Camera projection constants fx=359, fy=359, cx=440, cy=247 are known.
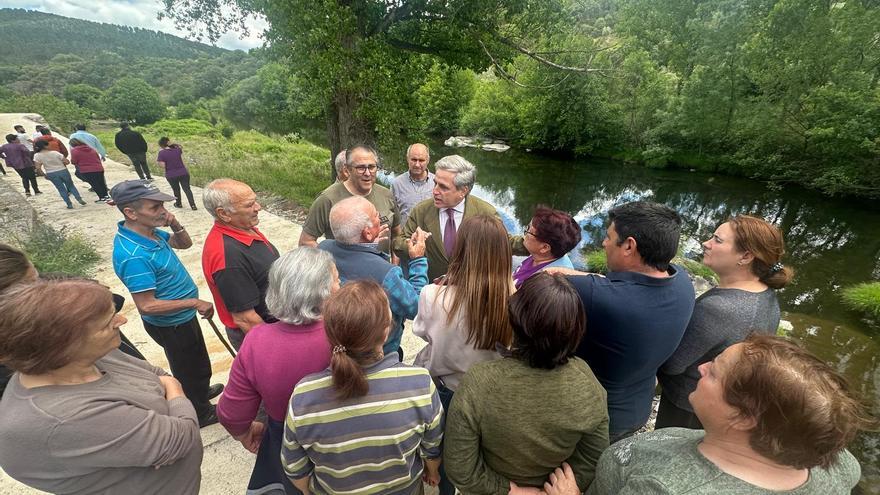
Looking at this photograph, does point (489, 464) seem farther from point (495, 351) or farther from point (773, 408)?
point (773, 408)

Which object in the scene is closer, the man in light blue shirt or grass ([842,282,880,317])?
grass ([842,282,880,317])

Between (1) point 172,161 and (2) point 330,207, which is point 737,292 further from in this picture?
(1) point 172,161

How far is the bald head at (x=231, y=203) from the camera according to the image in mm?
2205

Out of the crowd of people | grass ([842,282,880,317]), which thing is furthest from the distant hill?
grass ([842,282,880,317])

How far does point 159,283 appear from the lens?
7.61ft

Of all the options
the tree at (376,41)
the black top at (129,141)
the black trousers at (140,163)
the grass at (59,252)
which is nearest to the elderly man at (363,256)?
the grass at (59,252)

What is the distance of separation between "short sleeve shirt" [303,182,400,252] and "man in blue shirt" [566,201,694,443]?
7.43 ft

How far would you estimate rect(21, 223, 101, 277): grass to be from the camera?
479 centimetres

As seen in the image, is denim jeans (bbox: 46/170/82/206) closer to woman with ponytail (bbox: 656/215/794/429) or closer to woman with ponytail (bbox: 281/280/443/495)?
woman with ponytail (bbox: 281/280/443/495)

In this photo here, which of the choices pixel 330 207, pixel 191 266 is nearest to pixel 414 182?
pixel 330 207

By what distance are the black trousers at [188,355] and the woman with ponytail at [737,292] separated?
307cm

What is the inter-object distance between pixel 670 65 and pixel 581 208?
580 inches

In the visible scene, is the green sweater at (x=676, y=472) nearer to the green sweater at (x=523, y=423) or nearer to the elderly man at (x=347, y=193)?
the green sweater at (x=523, y=423)

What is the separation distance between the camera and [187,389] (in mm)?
2615
